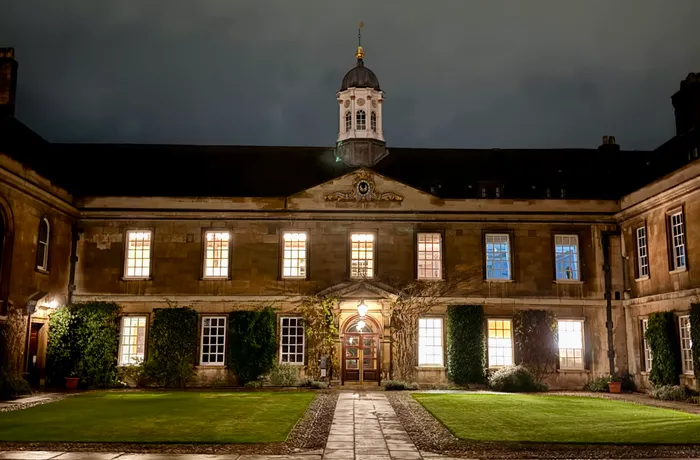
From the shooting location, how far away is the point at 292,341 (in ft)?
86.0

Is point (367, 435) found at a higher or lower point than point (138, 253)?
lower

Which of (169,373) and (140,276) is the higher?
(140,276)

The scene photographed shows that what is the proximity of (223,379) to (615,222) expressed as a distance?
51.5ft

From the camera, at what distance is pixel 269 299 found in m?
26.4

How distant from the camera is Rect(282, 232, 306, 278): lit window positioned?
26.7 metres

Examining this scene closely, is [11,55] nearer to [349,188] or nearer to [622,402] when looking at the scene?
[349,188]

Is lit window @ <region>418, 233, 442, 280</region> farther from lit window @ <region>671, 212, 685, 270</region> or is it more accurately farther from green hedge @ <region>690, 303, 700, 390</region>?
green hedge @ <region>690, 303, 700, 390</region>

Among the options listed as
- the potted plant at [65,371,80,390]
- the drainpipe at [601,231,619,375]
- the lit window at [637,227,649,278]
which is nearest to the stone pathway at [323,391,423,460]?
the potted plant at [65,371,80,390]

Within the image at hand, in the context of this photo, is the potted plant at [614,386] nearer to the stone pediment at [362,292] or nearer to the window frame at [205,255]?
the stone pediment at [362,292]

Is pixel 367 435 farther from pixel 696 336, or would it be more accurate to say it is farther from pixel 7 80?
pixel 7 80

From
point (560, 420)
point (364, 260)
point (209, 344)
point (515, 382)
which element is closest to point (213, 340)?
point (209, 344)

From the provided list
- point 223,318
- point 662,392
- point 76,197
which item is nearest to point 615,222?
point 662,392

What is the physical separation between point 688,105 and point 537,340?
1178 cm

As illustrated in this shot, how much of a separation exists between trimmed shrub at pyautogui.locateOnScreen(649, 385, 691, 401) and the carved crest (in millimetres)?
10993
